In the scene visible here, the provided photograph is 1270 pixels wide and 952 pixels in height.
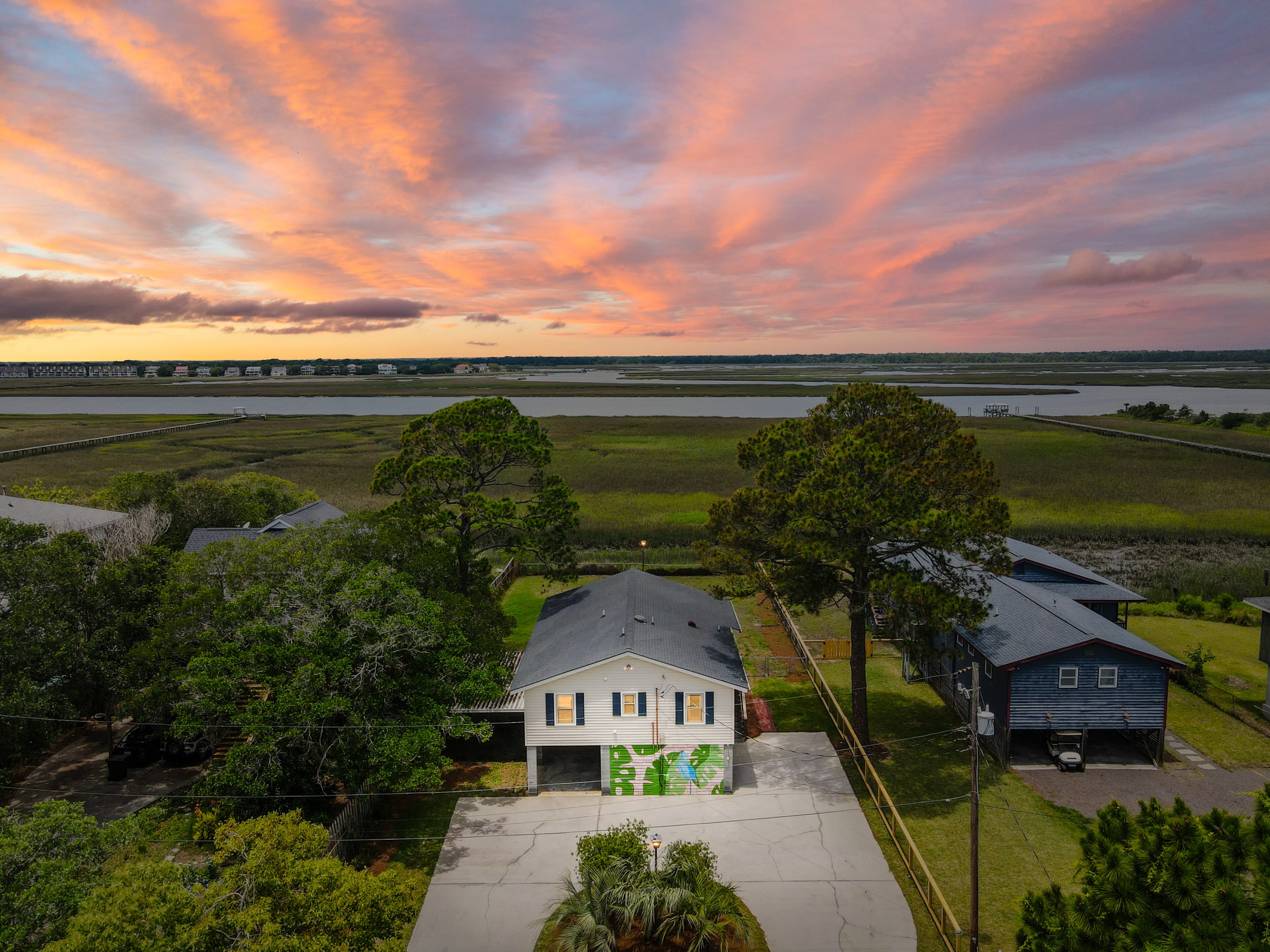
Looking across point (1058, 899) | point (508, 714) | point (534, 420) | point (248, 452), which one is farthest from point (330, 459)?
point (1058, 899)

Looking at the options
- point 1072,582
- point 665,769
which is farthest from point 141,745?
point 1072,582

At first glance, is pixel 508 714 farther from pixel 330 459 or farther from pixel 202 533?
pixel 330 459

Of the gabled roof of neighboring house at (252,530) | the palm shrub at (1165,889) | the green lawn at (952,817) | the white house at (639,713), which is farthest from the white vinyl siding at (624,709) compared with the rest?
the gabled roof of neighboring house at (252,530)

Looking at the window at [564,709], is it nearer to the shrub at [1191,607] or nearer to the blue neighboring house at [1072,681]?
A: the blue neighboring house at [1072,681]

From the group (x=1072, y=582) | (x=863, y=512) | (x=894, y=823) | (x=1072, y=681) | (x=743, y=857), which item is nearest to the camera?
(x=743, y=857)

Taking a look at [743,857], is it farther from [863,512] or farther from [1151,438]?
[1151,438]

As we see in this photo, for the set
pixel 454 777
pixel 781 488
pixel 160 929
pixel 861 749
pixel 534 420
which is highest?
pixel 534 420
